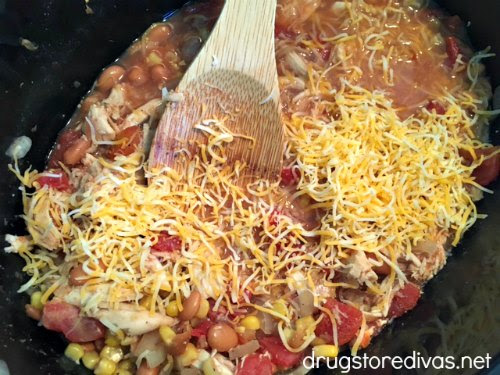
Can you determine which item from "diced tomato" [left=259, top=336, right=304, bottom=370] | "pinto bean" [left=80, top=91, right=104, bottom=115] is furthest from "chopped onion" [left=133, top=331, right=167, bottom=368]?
"pinto bean" [left=80, top=91, right=104, bottom=115]

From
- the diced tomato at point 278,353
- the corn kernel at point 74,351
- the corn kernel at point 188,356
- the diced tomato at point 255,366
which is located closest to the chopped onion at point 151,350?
the corn kernel at point 188,356

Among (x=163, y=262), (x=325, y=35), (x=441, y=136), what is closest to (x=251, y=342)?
(x=163, y=262)

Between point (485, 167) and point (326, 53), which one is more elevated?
point (326, 53)

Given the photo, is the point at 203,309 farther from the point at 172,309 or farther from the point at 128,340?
the point at 128,340

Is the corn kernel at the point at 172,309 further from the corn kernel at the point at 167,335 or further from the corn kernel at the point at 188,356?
the corn kernel at the point at 188,356

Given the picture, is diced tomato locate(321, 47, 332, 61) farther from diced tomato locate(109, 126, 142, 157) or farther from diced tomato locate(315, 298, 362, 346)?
diced tomato locate(315, 298, 362, 346)

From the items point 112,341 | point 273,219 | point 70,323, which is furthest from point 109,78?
point 112,341

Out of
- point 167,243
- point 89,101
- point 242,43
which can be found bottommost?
point 167,243
